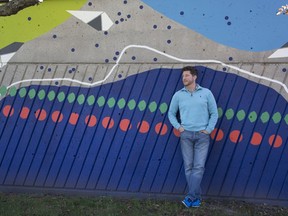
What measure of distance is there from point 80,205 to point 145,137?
1.29 m

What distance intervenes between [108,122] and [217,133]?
5.07ft

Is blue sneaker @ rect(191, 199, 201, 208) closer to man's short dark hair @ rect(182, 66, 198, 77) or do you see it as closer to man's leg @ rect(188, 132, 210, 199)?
man's leg @ rect(188, 132, 210, 199)

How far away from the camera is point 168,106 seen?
6250 mm

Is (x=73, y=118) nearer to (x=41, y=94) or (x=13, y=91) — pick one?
(x=41, y=94)

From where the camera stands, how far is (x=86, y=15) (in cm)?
638

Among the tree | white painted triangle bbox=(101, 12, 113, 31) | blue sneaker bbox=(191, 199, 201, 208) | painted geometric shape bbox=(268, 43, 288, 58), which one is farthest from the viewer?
white painted triangle bbox=(101, 12, 113, 31)

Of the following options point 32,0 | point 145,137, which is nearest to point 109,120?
point 145,137

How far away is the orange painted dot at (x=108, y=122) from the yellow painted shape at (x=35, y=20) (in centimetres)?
155

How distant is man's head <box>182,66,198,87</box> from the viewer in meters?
5.77

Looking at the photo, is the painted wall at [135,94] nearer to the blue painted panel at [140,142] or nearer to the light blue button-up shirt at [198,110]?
the blue painted panel at [140,142]

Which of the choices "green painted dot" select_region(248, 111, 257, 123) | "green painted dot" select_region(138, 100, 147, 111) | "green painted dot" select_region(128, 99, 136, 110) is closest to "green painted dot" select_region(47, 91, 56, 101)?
"green painted dot" select_region(128, 99, 136, 110)

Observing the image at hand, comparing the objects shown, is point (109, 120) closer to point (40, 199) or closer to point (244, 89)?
point (40, 199)

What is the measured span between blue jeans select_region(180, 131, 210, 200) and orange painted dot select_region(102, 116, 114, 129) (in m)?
1.08

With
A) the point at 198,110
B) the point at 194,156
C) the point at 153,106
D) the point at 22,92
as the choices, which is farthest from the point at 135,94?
the point at 22,92
